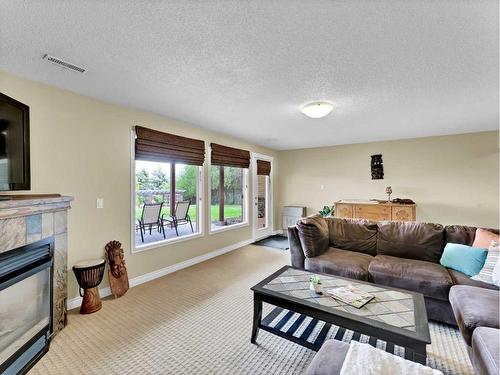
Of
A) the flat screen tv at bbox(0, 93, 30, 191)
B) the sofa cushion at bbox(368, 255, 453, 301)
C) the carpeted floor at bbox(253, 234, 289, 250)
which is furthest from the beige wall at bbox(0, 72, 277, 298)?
the sofa cushion at bbox(368, 255, 453, 301)

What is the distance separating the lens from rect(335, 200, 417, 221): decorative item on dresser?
463 centimetres

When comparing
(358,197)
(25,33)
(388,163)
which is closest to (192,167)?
(25,33)

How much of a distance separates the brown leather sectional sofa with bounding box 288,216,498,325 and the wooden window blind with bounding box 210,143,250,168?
2.05 metres

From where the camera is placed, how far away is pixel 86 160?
2715 mm

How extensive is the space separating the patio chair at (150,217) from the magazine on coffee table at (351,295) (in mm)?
2950

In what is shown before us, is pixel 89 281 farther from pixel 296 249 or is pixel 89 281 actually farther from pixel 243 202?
pixel 243 202

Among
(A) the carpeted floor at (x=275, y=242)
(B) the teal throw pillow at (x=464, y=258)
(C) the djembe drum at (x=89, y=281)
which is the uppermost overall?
(B) the teal throw pillow at (x=464, y=258)

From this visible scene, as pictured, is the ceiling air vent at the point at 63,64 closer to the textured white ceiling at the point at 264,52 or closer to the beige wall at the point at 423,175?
the textured white ceiling at the point at 264,52

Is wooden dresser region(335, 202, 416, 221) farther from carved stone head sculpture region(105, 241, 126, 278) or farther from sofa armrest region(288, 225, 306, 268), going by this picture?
carved stone head sculpture region(105, 241, 126, 278)

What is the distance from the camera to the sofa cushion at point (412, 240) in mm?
2762

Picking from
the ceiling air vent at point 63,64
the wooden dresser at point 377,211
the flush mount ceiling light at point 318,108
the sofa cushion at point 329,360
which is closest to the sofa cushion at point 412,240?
the flush mount ceiling light at point 318,108

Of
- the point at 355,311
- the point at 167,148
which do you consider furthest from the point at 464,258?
the point at 167,148

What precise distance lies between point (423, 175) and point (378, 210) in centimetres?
121

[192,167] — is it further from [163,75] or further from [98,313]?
[98,313]
